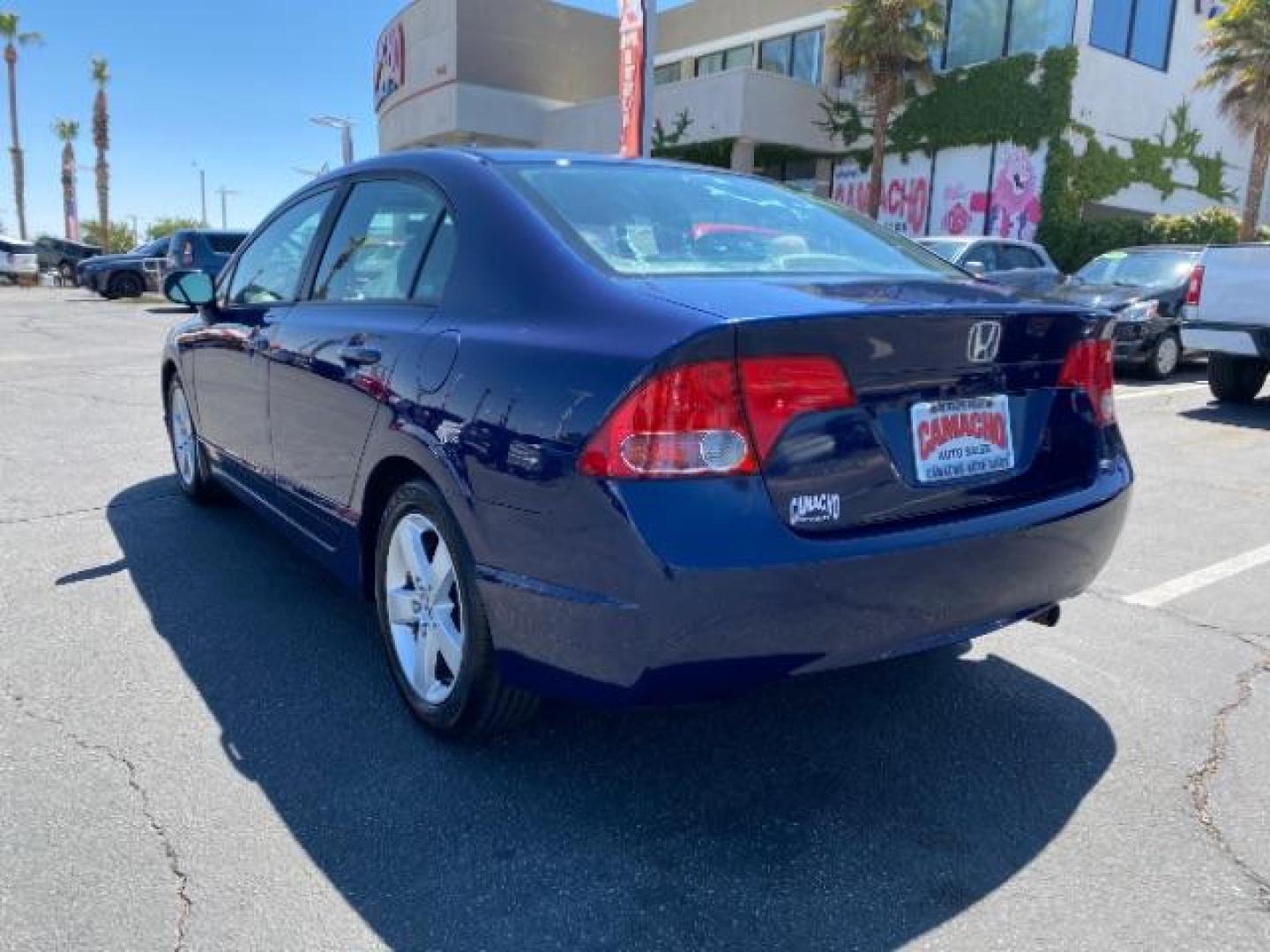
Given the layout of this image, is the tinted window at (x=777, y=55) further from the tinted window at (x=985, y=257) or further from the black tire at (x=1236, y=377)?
the black tire at (x=1236, y=377)

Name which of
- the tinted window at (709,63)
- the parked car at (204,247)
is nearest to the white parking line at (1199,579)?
the parked car at (204,247)

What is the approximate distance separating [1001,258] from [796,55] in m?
17.0

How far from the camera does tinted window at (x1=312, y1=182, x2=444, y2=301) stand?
3023 millimetres

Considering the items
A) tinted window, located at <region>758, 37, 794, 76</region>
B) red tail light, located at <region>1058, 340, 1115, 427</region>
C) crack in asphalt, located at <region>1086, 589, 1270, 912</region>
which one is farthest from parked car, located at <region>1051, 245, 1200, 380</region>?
tinted window, located at <region>758, 37, 794, 76</region>

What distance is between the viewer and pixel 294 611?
3.74 meters

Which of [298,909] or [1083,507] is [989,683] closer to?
[1083,507]

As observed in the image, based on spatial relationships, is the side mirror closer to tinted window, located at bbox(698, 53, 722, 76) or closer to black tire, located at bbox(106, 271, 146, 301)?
black tire, located at bbox(106, 271, 146, 301)

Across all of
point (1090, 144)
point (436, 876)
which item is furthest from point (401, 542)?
point (1090, 144)

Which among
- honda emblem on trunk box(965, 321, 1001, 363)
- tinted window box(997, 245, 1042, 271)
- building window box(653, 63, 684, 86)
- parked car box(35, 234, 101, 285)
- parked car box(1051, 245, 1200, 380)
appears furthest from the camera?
parked car box(35, 234, 101, 285)

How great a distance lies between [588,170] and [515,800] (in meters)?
1.84

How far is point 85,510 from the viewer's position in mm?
5102

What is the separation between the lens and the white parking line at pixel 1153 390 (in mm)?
10102

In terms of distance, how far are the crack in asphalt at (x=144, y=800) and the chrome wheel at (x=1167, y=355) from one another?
1137cm

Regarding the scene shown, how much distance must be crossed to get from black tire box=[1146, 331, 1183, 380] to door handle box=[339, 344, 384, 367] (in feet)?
34.5
